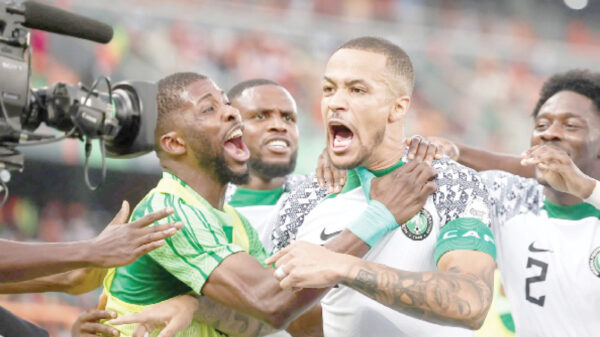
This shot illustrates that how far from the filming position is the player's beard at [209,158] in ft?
10.7

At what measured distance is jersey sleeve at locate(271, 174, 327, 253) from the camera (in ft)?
10.8

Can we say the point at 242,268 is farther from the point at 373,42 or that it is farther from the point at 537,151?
the point at 537,151

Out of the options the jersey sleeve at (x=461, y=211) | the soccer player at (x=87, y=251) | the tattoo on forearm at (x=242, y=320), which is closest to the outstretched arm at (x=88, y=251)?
the soccer player at (x=87, y=251)

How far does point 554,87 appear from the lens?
12.7 feet

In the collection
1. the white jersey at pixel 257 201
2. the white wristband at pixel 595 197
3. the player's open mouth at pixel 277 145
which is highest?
the white wristband at pixel 595 197

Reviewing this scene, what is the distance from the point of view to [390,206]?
286 cm

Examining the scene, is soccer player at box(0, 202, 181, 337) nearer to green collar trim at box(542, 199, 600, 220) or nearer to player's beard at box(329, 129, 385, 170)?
player's beard at box(329, 129, 385, 170)

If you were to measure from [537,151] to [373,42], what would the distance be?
79cm

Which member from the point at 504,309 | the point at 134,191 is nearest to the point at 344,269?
the point at 504,309

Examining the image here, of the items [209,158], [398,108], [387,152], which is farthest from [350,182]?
[209,158]

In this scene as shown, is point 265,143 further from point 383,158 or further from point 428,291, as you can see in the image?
point 428,291

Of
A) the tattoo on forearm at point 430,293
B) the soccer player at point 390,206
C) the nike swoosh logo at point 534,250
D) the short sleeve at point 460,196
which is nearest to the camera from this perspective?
the tattoo on forearm at point 430,293

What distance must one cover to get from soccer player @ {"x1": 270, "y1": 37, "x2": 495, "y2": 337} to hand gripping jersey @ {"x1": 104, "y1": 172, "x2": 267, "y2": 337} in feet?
1.38

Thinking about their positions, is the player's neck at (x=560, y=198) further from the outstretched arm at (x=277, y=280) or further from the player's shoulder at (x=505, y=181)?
the outstretched arm at (x=277, y=280)
